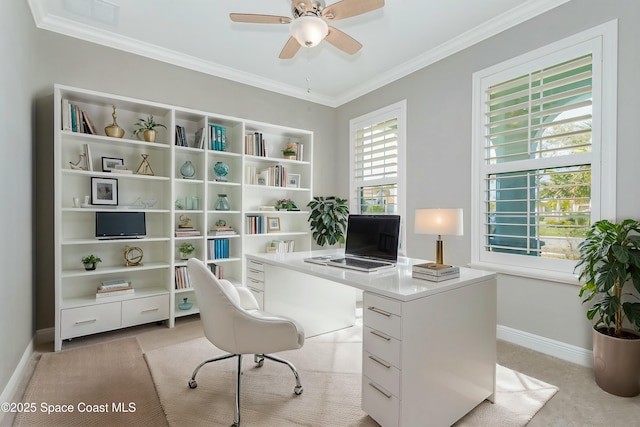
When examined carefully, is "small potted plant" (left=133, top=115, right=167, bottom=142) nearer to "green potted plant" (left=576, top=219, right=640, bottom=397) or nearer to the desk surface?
the desk surface

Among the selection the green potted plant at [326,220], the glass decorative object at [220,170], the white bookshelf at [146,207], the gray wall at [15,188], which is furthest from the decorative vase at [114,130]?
the green potted plant at [326,220]

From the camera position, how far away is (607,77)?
2.24m

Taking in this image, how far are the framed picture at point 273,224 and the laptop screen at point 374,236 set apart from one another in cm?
173

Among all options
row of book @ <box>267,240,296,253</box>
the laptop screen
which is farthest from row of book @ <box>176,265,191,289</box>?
the laptop screen

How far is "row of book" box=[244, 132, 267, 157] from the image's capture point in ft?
12.3

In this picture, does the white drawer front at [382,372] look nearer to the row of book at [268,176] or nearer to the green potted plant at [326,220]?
the green potted plant at [326,220]

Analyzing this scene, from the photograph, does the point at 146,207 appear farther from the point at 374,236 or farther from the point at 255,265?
the point at 374,236

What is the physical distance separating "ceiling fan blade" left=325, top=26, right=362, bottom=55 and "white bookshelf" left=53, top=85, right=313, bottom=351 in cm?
169

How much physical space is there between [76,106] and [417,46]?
3345mm

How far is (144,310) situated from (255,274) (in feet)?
4.17

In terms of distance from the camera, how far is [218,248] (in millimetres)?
3512

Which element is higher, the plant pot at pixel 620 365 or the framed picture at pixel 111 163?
the framed picture at pixel 111 163

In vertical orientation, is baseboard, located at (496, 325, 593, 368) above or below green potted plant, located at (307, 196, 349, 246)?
below

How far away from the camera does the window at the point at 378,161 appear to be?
3820mm
